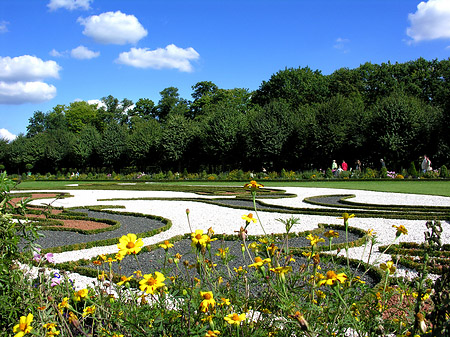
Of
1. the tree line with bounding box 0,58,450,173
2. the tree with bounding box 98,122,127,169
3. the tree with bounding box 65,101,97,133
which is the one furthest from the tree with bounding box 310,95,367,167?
the tree with bounding box 65,101,97,133

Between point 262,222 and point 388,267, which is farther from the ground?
point 388,267

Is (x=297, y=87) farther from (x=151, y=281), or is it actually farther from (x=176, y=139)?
(x=151, y=281)

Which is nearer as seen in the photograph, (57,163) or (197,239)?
(197,239)

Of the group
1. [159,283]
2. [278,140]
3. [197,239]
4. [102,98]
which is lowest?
[159,283]

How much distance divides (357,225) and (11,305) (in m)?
6.95

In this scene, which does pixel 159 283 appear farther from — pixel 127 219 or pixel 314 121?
pixel 314 121

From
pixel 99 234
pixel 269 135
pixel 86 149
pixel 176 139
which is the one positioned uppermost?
pixel 176 139

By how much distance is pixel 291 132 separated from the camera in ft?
96.8

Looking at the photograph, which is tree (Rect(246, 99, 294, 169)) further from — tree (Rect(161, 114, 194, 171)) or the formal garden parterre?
the formal garden parterre

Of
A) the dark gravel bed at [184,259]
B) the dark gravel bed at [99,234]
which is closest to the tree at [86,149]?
the dark gravel bed at [99,234]

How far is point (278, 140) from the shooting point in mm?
28953

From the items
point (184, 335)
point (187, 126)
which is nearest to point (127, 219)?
point (184, 335)

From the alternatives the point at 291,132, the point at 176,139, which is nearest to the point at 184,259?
the point at 291,132

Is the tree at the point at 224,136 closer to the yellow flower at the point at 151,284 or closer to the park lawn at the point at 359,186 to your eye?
the park lawn at the point at 359,186
